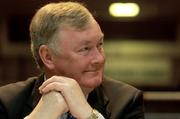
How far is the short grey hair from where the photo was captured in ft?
6.93

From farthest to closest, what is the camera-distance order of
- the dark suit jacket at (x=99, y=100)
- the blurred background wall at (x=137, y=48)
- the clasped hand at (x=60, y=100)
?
the blurred background wall at (x=137, y=48) < the dark suit jacket at (x=99, y=100) < the clasped hand at (x=60, y=100)

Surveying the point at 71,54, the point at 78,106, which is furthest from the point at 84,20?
the point at 78,106

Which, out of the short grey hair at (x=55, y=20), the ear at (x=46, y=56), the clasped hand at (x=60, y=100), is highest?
the short grey hair at (x=55, y=20)

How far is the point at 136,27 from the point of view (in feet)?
15.0

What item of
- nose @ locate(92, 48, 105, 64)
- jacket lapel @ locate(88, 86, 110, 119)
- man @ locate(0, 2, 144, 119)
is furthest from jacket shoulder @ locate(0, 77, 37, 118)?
nose @ locate(92, 48, 105, 64)

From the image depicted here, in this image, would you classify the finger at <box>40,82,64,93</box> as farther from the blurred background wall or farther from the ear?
the blurred background wall

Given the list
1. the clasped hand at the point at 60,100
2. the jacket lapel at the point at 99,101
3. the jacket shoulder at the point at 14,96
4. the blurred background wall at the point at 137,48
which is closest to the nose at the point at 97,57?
the clasped hand at the point at 60,100

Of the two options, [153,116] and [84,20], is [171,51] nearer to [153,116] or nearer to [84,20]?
[153,116]

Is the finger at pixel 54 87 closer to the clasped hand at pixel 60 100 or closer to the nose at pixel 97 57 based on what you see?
the clasped hand at pixel 60 100

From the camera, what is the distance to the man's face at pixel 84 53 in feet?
6.91

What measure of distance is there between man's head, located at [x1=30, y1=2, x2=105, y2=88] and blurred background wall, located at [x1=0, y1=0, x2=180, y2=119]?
232 cm

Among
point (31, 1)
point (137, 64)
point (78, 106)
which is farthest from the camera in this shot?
point (137, 64)

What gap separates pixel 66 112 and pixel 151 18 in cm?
248

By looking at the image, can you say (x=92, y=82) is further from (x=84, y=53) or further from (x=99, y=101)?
(x=99, y=101)
